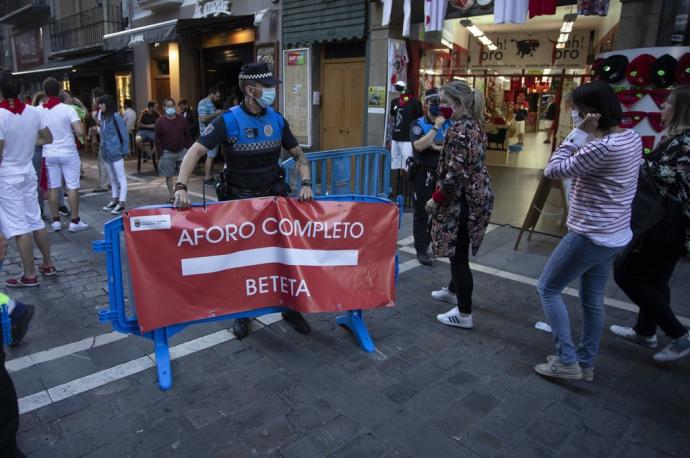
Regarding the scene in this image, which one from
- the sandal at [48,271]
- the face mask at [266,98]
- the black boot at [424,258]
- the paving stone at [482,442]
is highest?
the face mask at [266,98]

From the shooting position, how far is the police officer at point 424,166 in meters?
5.33

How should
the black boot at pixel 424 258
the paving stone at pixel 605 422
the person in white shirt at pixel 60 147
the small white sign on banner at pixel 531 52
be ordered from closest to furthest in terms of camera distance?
the paving stone at pixel 605 422 < the black boot at pixel 424 258 < the person in white shirt at pixel 60 147 < the small white sign on banner at pixel 531 52

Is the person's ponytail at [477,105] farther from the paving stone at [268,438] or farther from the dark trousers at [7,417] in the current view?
the dark trousers at [7,417]

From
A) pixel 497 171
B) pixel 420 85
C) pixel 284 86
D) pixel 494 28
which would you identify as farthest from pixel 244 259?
pixel 494 28

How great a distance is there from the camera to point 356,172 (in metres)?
5.70

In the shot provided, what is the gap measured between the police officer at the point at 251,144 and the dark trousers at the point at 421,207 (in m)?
2.06

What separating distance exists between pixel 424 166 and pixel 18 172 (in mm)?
3972

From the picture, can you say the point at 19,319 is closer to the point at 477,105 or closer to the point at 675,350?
the point at 477,105

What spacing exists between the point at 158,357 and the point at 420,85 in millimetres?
7758

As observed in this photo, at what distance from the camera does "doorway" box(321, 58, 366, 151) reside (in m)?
9.79

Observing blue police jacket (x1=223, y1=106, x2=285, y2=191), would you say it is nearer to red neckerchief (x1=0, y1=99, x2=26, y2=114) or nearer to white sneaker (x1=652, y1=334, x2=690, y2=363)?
red neckerchief (x1=0, y1=99, x2=26, y2=114)

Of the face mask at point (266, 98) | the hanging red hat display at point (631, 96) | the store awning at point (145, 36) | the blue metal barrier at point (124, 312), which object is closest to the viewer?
the blue metal barrier at point (124, 312)

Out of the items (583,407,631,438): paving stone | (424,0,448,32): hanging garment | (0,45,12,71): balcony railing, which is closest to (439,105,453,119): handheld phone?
(583,407,631,438): paving stone

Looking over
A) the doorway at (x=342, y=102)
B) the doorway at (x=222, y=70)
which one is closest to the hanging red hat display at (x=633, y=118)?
the doorway at (x=342, y=102)
